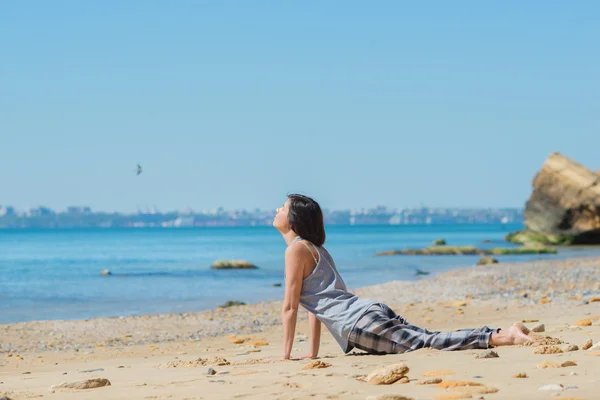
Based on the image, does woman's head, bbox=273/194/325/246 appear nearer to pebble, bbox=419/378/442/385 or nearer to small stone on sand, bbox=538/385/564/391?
pebble, bbox=419/378/442/385

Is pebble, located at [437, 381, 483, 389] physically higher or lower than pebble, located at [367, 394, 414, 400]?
lower

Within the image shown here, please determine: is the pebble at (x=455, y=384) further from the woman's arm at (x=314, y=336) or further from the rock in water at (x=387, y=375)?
the woman's arm at (x=314, y=336)

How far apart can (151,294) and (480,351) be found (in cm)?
2165

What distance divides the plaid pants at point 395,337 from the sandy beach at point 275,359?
151 mm

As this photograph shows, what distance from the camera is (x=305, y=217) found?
7.33 meters

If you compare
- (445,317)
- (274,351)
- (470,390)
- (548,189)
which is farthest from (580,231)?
(470,390)

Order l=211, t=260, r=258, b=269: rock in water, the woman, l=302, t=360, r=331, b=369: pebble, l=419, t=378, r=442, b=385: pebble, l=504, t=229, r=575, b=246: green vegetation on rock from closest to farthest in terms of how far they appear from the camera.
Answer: l=419, t=378, r=442, b=385: pebble → l=302, t=360, r=331, b=369: pebble → the woman → l=211, t=260, r=258, b=269: rock in water → l=504, t=229, r=575, b=246: green vegetation on rock

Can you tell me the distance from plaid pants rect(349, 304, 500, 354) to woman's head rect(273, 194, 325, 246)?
2.83 ft

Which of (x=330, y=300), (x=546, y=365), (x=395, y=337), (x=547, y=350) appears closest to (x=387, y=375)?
(x=546, y=365)

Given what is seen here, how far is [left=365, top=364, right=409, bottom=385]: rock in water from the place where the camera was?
18.2 ft

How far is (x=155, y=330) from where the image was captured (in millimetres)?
15406

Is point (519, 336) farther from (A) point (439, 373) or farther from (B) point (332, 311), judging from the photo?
(B) point (332, 311)

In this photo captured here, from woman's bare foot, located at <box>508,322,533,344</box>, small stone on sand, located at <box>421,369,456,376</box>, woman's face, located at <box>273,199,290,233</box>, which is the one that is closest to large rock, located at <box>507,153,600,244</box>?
woman's bare foot, located at <box>508,322,533,344</box>

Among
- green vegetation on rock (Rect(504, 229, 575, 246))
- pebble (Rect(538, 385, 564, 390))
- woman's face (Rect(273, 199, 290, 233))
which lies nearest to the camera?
pebble (Rect(538, 385, 564, 390))
